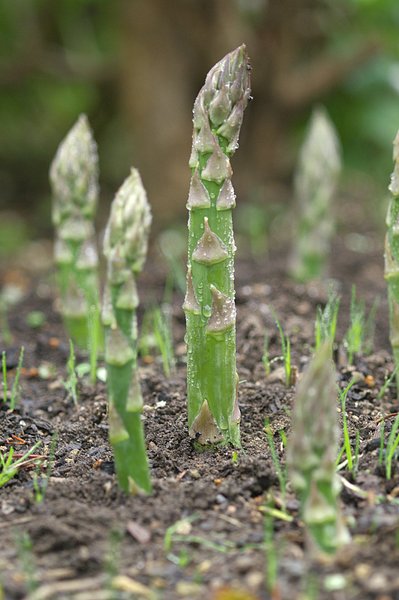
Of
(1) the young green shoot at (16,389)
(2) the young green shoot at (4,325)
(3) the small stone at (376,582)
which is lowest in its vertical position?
(3) the small stone at (376,582)

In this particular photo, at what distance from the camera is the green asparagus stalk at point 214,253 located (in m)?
3.06

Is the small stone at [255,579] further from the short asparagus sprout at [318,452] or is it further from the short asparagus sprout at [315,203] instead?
the short asparagus sprout at [315,203]

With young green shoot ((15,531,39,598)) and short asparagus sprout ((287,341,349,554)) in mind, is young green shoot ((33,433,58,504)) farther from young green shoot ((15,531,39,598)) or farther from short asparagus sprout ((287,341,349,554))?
short asparagus sprout ((287,341,349,554))

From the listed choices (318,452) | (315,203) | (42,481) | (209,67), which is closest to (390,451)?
(318,452)

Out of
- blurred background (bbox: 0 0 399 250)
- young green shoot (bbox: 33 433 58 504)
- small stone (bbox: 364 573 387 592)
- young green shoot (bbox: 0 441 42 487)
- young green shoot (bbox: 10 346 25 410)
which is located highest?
blurred background (bbox: 0 0 399 250)

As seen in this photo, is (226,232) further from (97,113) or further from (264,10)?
(97,113)

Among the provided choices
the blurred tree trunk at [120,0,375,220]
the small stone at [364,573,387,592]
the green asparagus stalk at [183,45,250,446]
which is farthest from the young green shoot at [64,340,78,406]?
the blurred tree trunk at [120,0,375,220]

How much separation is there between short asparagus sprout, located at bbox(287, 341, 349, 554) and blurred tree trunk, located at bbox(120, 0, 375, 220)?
5372 millimetres

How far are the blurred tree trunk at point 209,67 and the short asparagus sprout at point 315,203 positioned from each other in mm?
1794

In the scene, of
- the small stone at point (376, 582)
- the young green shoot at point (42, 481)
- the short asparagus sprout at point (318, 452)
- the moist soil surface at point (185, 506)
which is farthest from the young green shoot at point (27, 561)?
the small stone at point (376, 582)

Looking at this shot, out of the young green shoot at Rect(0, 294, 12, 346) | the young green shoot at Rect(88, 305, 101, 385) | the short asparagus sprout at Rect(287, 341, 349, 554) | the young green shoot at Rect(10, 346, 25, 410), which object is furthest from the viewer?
the young green shoot at Rect(0, 294, 12, 346)

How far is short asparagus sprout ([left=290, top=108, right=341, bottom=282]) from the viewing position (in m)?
5.73

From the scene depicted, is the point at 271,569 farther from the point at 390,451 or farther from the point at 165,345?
the point at 165,345

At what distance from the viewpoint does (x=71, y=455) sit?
3.27m
